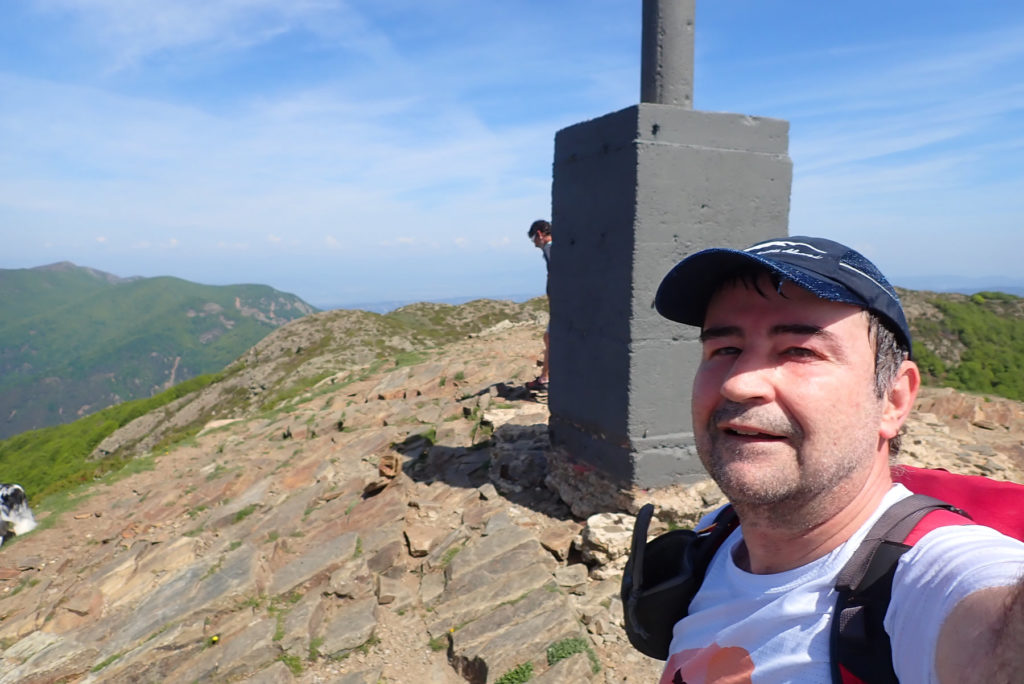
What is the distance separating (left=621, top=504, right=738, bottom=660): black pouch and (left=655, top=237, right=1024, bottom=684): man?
179 millimetres

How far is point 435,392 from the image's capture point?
38.8 ft

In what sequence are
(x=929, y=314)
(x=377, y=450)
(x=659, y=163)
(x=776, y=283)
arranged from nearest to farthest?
(x=776, y=283) < (x=659, y=163) < (x=377, y=450) < (x=929, y=314)

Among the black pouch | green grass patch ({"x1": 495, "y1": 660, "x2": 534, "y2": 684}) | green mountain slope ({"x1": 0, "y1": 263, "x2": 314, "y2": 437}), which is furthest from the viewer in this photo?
green mountain slope ({"x1": 0, "y1": 263, "x2": 314, "y2": 437})

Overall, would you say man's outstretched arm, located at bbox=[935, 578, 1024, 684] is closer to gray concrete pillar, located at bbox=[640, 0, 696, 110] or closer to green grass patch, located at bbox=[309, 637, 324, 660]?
green grass patch, located at bbox=[309, 637, 324, 660]

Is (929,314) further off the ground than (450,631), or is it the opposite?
(929,314)

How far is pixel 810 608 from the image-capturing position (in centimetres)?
150

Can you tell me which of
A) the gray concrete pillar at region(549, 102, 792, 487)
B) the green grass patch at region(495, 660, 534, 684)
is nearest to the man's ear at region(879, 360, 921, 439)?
the green grass patch at region(495, 660, 534, 684)

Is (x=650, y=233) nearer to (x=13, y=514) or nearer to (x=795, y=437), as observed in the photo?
(x=795, y=437)

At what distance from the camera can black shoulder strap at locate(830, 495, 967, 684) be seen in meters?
1.29

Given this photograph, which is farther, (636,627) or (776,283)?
(636,627)

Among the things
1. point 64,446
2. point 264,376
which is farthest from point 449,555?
point 64,446

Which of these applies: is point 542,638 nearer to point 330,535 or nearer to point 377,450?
point 330,535

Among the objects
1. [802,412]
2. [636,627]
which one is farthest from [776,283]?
[636,627]

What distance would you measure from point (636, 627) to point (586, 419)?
4.44m
